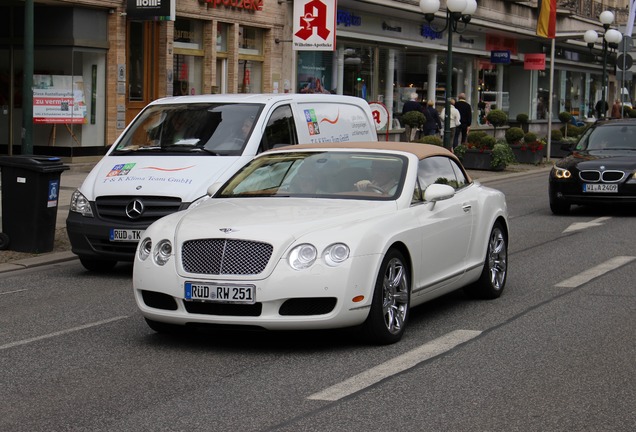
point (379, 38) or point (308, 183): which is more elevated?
point (379, 38)

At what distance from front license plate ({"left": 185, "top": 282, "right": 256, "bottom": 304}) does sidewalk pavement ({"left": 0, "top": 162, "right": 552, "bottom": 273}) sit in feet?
17.3

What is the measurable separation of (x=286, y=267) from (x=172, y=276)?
0.78m

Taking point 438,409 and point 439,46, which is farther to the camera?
point 439,46

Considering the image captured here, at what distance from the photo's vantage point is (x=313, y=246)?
781 centimetres

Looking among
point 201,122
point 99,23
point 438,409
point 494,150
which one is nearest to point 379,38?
point 494,150

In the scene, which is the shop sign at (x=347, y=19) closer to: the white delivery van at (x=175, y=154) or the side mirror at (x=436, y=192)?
the white delivery van at (x=175, y=154)

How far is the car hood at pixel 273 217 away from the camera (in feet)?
25.9

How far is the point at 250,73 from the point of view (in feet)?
106

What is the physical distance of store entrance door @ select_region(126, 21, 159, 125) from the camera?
27359 mm

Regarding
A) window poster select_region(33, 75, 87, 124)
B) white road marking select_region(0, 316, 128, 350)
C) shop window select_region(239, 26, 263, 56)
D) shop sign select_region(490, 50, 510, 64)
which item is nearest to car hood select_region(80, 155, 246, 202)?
white road marking select_region(0, 316, 128, 350)

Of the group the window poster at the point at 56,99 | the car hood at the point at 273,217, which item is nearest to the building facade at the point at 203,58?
the window poster at the point at 56,99

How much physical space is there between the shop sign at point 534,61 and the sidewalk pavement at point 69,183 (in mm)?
17236

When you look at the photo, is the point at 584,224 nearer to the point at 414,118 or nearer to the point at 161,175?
the point at 161,175

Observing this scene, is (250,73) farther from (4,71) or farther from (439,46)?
(439,46)
